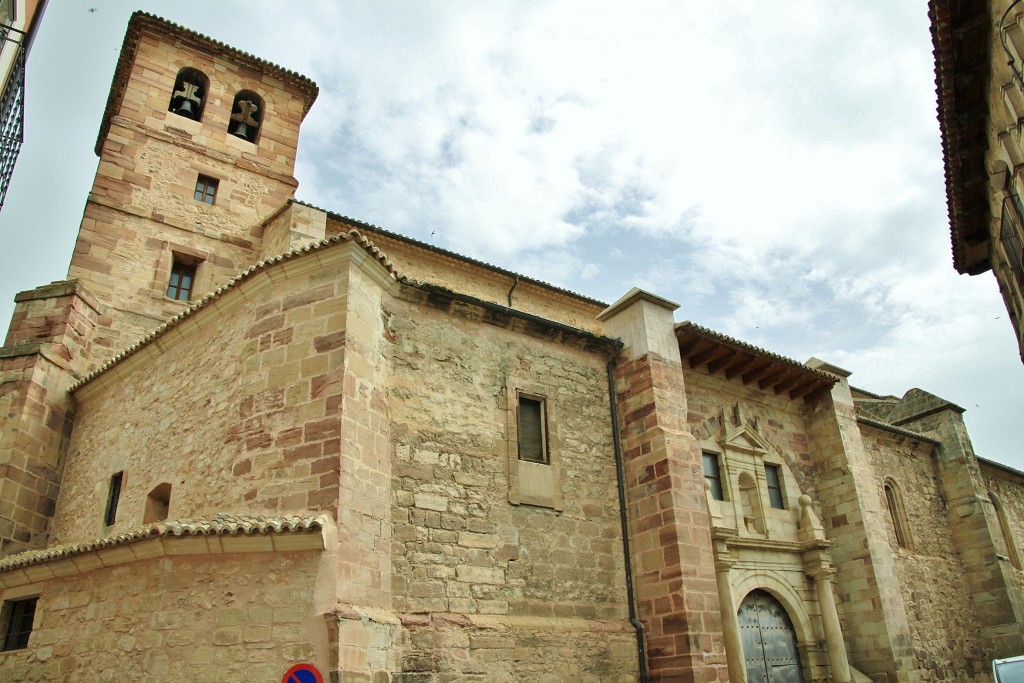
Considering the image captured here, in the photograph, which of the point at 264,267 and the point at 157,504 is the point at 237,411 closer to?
the point at 264,267

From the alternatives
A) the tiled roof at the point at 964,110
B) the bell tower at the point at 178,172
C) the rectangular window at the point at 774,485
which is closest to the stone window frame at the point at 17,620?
the bell tower at the point at 178,172

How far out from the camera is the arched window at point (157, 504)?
30.1 ft

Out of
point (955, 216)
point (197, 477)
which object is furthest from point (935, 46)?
point (197, 477)

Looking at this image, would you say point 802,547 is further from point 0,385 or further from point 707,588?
point 0,385

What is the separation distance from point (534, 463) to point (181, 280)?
9425 mm

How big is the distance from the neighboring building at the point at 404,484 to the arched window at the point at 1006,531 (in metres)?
3.33

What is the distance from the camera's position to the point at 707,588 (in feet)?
32.8

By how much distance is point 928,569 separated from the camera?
15.6 metres

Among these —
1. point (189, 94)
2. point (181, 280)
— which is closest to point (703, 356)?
point (181, 280)

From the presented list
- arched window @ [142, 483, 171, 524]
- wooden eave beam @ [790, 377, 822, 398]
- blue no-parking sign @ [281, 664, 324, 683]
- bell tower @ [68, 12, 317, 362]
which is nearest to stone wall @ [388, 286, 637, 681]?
blue no-parking sign @ [281, 664, 324, 683]

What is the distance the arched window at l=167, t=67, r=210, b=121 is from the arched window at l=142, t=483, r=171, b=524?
11.1 meters

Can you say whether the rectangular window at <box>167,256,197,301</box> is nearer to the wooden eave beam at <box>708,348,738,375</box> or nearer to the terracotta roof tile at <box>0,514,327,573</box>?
the terracotta roof tile at <box>0,514,327,573</box>

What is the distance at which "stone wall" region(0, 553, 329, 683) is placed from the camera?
6.80 metres

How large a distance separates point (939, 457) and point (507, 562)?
44.9ft
